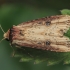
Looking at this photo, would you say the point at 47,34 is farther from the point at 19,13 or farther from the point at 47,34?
the point at 19,13

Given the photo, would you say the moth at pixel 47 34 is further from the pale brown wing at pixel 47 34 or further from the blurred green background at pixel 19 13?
the blurred green background at pixel 19 13

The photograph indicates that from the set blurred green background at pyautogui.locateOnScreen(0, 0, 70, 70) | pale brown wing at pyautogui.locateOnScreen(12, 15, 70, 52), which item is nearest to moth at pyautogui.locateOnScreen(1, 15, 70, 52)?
pale brown wing at pyautogui.locateOnScreen(12, 15, 70, 52)

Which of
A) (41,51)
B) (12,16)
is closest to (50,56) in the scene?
(41,51)

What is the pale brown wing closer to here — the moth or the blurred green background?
the moth

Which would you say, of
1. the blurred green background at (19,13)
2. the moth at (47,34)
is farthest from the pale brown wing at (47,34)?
the blurred green background at (19,13)

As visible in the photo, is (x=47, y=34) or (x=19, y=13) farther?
(x=19, y=13)

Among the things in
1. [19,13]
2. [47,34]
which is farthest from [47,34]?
[19,13]

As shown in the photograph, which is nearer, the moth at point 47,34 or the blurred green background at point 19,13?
the moth at point 47,34

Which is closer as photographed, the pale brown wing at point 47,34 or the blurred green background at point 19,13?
the pale brown wing at point 47,34
